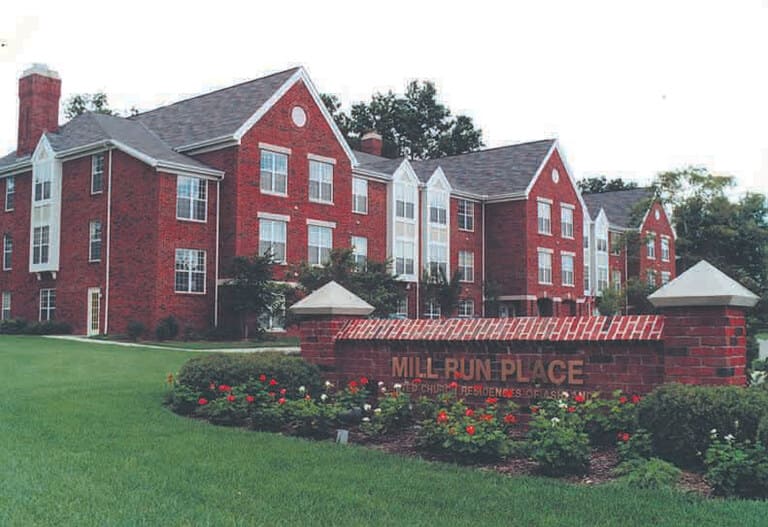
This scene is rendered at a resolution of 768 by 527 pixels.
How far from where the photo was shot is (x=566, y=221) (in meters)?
49.5

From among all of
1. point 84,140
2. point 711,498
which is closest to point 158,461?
point 711,498

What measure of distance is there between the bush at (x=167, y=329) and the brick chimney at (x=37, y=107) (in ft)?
39.7

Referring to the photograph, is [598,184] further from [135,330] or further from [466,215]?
[135,330]

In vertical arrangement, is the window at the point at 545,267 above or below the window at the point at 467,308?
above

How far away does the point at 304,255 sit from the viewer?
1371 inches

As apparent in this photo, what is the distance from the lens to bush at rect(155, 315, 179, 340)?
2981 cm

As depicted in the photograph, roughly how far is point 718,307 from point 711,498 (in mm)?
2110

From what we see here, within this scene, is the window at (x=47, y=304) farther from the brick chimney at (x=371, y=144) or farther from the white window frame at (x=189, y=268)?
the brick chimney at (x=371, y=144)

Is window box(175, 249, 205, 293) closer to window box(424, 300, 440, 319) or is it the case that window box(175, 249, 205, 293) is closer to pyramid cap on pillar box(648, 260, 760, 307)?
window box(424, 300, 440, 319)

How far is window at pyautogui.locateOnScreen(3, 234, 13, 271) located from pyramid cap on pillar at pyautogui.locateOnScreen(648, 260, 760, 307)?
35.0 metres

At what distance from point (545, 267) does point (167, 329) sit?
78.6ft

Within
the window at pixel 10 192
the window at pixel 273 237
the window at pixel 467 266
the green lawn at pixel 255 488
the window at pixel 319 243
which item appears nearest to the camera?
the green lawn at pixel 255 488

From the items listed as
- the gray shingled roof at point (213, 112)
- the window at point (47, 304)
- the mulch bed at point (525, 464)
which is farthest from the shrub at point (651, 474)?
the window at point (47, 304)

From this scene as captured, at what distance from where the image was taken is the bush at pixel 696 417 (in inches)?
283
